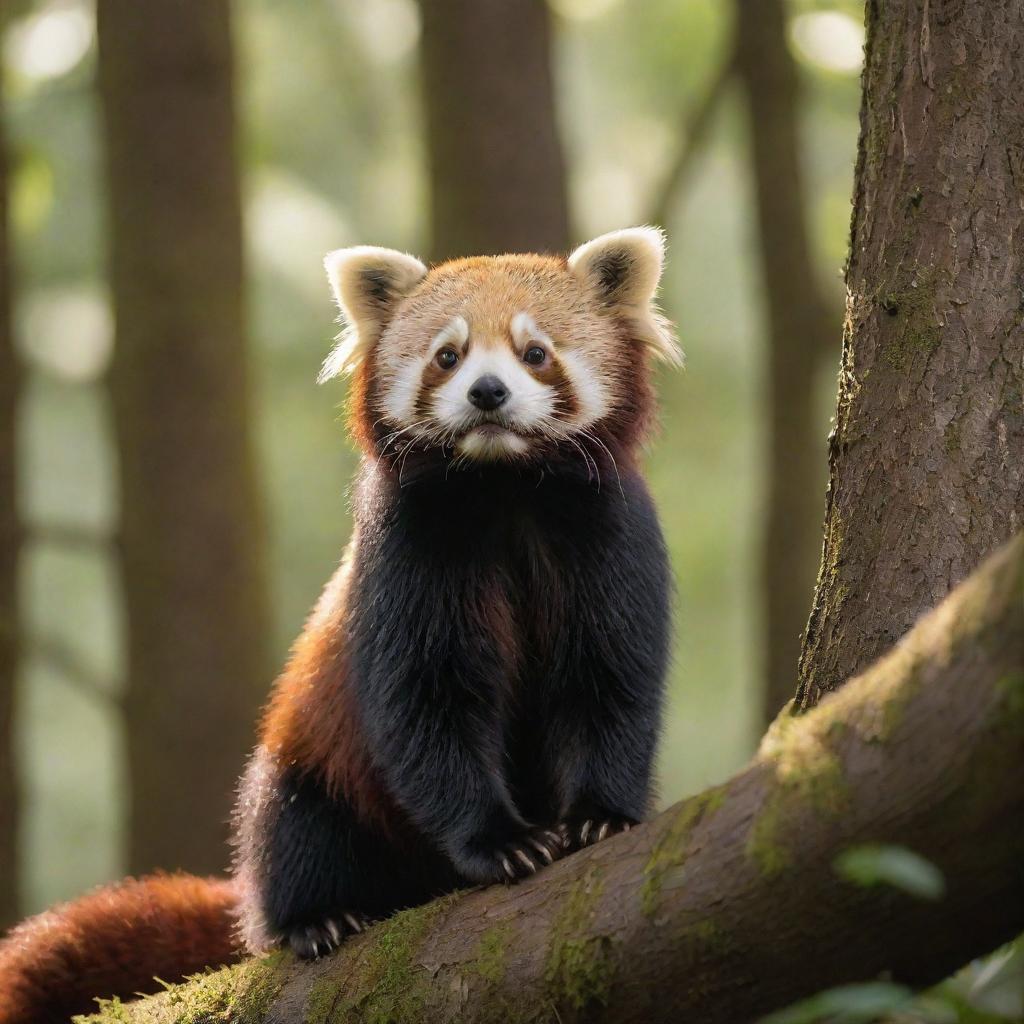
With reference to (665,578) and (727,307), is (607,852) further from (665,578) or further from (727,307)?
(727,307)

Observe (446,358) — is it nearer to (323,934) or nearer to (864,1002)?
(323,934)

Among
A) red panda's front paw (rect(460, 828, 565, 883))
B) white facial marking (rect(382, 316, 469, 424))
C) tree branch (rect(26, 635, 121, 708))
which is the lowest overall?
red panda's front paw (rect(460, 828, 565, 883))

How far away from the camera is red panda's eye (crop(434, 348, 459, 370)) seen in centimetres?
467

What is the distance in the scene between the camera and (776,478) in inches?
371

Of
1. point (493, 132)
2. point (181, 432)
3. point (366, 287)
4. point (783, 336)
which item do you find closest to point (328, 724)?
point (366, 287)

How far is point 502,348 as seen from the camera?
463 cm

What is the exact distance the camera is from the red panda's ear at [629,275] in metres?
5.03

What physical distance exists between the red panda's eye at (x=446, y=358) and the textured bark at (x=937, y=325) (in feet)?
4.52

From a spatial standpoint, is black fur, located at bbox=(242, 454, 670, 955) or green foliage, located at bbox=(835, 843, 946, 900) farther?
black fur, located at bbox=(242, 454, 670, 955)

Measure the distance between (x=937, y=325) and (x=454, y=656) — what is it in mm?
1721

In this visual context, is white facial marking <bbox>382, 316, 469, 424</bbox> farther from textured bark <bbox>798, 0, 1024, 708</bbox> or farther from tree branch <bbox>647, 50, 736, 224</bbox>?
tree branch <bbox>647, 50, 736, 224</bbox>

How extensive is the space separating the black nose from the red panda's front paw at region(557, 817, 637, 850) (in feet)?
4.23

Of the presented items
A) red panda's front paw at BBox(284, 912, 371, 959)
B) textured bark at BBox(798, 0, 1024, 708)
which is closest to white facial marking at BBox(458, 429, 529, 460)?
textured bark at BBox(798, 0, 1024, 708)

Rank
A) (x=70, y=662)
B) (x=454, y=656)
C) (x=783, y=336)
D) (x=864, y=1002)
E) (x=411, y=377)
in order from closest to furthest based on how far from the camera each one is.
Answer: (x=864, y=1002), (x=454, y=656), (x=411, y=377), (x=70, y=662), (x=783, y=336)
